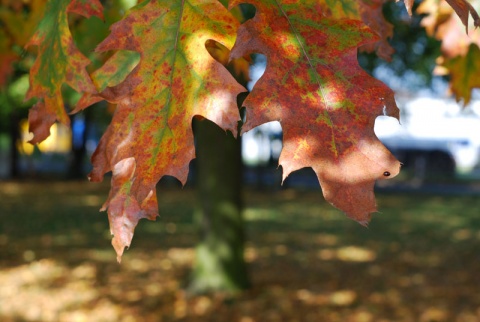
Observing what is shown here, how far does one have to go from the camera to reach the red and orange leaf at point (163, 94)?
1.09 m

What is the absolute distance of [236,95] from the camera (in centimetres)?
113

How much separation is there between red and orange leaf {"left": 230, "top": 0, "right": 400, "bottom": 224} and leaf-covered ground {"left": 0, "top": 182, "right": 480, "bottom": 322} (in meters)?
4.83

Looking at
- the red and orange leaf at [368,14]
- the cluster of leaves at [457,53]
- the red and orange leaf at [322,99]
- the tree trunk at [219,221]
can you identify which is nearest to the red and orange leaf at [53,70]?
the red and orange leaf at [322,99]

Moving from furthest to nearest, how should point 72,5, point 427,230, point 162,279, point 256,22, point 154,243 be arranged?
point 427,230 < point 154,243 < point 162,279 < point 72,5 < point 256,22

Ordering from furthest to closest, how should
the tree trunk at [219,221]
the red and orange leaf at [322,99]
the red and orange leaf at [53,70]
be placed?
the tree trunk at [219,221] < the red and orange leaf at [53,70] < the red and orange leaf at [322,99]

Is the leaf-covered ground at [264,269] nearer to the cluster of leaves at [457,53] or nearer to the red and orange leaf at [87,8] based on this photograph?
the cluster of leaves at [457,53]

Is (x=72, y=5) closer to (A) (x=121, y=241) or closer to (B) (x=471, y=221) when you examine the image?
(A) (x=121, y=241)

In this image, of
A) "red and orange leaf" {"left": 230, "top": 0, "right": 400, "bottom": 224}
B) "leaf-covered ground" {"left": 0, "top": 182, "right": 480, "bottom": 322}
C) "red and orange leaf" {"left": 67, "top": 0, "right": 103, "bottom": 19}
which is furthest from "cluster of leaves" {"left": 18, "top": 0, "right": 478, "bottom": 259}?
"leaf-covered ground" {"left": 0, "top": 182, "right": 480, "bottom": 322}

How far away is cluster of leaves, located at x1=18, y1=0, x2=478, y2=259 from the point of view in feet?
3.28

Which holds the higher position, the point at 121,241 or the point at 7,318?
the point at 121,241

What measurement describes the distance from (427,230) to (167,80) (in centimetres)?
1105

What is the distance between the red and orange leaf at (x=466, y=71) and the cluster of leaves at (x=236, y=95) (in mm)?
1209

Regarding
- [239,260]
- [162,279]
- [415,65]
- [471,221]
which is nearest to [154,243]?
[162,279]

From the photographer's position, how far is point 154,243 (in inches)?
369
